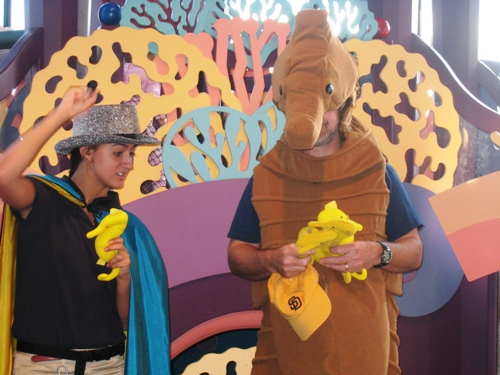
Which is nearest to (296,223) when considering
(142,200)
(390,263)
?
(390,263)

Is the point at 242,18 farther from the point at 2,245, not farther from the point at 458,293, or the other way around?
the point at 458,293

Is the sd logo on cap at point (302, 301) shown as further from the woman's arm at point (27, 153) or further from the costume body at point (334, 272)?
the woman's arm at point (27, 153)

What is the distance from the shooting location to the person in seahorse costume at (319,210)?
4.59 feet

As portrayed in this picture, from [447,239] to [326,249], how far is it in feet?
2.92

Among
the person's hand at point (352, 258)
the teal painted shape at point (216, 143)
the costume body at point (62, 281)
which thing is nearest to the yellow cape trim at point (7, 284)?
the costume body at point (62, 281)

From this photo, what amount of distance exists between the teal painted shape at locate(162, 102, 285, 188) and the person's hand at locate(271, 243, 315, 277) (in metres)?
0.63

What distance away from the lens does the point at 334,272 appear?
1.46 meters

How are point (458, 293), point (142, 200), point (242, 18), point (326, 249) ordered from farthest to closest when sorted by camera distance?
point (458, 293) → point (242, 18) → point (142, 200) → point (326, 249)

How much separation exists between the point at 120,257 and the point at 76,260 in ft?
0.35

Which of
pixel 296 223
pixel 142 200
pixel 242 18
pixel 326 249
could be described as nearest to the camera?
pixel 326 249

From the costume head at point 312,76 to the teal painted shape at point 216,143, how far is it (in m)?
0.43

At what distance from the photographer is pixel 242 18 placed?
200cm

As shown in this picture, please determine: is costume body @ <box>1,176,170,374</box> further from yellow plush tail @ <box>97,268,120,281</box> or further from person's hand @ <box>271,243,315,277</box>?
person's hand @ <box>271,243,315,277</box>

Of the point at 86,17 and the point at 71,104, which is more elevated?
the point at 86,17
